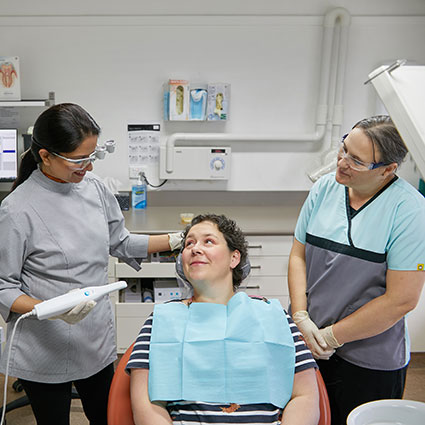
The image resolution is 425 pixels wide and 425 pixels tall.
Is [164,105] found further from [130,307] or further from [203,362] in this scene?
[203,362]

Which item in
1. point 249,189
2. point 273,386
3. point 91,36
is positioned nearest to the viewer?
point 273,386

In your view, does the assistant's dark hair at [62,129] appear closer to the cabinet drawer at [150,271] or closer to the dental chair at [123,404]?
the dental chair at [123,404]

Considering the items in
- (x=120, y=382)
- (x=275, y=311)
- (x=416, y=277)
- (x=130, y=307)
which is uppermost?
(x=416, y=277)

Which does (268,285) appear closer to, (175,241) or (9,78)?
(175,241)

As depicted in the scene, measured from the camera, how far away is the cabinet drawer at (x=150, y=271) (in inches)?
102

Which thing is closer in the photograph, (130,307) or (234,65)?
(130,307)

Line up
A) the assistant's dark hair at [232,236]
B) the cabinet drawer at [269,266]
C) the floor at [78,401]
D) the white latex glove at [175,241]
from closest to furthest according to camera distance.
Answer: the assistant's dark hair at [232,236] → the white latex glove at [175,241] → the floor at [78,401] → the cabinet drawer at [269,266]

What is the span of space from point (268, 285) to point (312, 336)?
1307 mm

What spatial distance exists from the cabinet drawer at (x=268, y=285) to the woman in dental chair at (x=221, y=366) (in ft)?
4.25

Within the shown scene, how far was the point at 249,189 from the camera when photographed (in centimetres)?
319

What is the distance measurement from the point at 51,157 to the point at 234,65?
196 centimetres

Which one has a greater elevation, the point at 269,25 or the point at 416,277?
the point at 269,25

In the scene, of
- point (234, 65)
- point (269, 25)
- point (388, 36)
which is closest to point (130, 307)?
point (234, 65)

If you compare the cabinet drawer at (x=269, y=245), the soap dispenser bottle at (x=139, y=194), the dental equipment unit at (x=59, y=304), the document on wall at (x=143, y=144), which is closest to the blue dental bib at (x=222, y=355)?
the dental equipment unit at (x=59, y=304)
